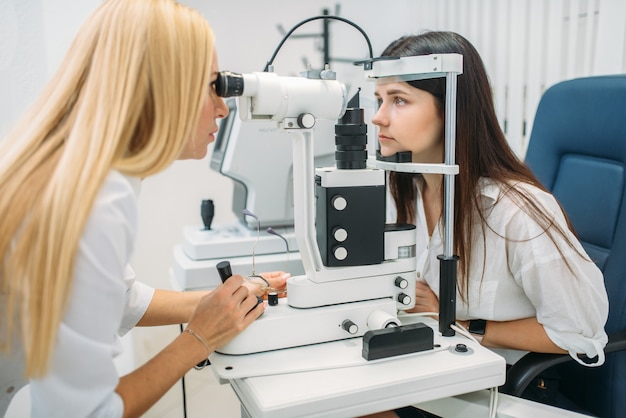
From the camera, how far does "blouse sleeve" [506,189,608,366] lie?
96 centimetres

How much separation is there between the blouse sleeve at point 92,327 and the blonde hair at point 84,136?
0.05 feet

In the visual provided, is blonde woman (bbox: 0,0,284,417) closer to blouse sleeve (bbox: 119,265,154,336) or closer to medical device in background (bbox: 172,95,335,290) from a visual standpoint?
blouse sleeve (bbox: 119,265,154,336)

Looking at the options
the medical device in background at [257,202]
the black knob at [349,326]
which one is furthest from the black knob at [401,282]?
the medical device in background at [257,202]

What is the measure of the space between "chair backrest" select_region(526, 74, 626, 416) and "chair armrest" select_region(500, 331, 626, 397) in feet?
0.44

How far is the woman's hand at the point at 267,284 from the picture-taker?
3.27ft

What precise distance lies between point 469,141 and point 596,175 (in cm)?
38

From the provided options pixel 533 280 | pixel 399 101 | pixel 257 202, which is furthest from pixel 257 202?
pixel 533 280

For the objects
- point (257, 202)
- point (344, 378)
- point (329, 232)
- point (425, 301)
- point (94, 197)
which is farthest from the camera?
point (257, 202)

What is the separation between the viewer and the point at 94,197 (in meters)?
0.60

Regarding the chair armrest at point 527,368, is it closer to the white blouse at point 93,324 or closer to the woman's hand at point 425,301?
the woman's hand at point 425,301

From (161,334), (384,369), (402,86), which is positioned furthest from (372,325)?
(161,334)

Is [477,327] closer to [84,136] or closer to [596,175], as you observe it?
[596,175]

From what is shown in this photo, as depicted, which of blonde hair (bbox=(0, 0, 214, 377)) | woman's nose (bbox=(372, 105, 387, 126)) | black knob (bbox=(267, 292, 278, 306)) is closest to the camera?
blonde hair (bbox=(0, 0, 214, 377))

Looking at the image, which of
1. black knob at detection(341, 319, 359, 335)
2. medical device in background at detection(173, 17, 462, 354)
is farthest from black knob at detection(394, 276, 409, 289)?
black knob at detection(341, 319, 359, 335)
